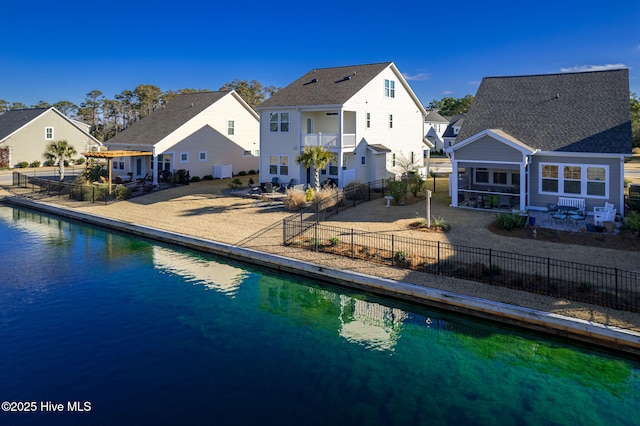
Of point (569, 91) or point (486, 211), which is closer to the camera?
point (486, 211)

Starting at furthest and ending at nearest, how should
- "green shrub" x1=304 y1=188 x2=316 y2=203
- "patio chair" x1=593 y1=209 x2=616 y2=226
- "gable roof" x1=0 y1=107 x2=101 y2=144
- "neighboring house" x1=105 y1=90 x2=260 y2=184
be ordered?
"gable roof" x1=0 y1=107 x2=101 y2=144 → "neighboring house" x1=105 y1=90 x2=260 y2=184 → "green shrub" x1=304 y1=188 x2=316 y2=203 → "patio chair" x1=593 y1=209 x2=616 y2=226

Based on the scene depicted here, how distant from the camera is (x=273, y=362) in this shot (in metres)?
12.1

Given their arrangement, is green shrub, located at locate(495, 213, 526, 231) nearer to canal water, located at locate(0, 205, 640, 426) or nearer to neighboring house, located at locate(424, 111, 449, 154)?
canal water, located at locate(0, 205, 640, 426)

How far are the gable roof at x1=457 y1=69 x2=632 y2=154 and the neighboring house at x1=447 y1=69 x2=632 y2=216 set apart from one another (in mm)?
41

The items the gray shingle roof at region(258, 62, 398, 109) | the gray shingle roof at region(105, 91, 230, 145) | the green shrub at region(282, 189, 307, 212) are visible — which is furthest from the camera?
the gray shingle roof at region(105, 91, 230, 145)

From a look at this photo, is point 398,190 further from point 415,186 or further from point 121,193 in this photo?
point 121,193

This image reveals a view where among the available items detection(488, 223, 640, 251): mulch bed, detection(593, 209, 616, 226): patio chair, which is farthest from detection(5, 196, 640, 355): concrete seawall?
detection(593, 209, 616, 226): patio chair

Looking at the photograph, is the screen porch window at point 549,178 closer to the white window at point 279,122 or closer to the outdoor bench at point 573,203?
the outdoor bench at point 573,203

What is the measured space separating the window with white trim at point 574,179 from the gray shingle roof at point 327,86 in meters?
12.7

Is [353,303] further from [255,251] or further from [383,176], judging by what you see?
[383,176]

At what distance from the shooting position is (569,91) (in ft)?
85.6

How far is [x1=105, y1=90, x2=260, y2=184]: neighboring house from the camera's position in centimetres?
3922

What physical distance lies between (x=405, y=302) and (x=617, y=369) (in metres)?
5.77

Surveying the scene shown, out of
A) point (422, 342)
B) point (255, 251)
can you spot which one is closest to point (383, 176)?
point (255, 251)
